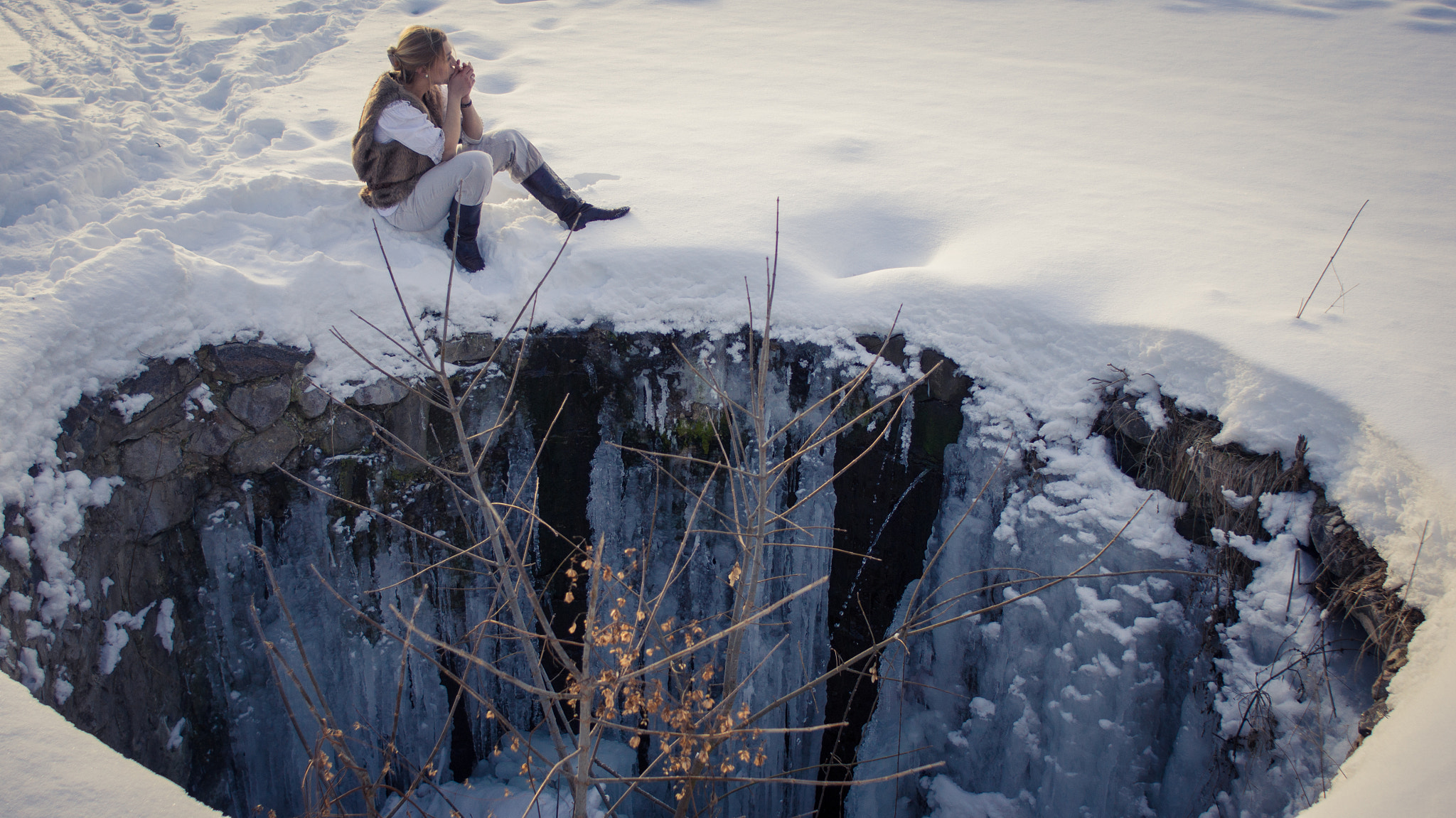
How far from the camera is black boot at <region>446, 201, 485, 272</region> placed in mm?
3811

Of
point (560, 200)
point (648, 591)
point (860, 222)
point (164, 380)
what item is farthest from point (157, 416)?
point (860, 222)

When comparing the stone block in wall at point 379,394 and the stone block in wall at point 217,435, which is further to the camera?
the stone block in wall at point 379,394

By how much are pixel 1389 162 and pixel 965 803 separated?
4976 millimetres

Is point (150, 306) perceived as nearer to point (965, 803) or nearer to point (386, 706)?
point (386, 706)

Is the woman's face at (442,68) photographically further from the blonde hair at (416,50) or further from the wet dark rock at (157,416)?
the wet dark rock at (157,416)

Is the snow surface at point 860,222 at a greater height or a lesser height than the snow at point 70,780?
greater

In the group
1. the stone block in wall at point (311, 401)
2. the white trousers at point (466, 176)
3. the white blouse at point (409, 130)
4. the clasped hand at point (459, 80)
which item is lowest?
the stone block in wall at point (311, 401)

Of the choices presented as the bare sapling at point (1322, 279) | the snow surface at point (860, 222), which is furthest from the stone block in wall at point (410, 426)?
the bare sapling at point (1322, 279)

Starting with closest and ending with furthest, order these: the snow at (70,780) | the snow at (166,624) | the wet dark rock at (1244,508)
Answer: the snow at (70,780), the wet dark rock at (1244,508), the snow at (166,624)

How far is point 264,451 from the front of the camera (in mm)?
3545

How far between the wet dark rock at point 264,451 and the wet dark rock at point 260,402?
5 centimetres

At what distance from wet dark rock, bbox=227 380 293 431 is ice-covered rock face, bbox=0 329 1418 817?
1 centimetres

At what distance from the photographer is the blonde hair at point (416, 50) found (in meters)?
3.51

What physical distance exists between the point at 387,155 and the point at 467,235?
1.74 feet
